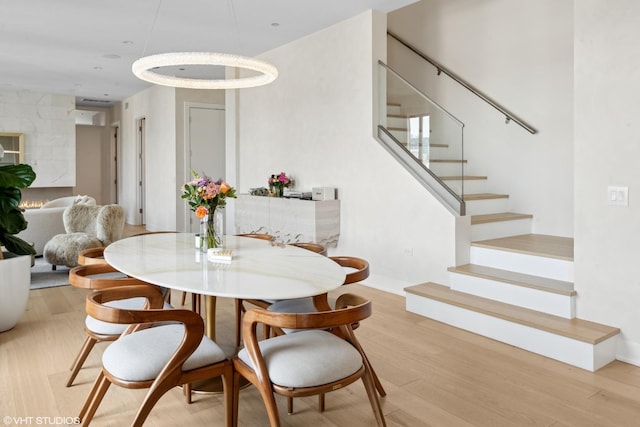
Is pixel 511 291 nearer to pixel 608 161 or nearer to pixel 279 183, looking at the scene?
pixel 608 161

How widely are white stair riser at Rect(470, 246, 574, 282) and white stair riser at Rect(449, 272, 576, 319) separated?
1.11 feet

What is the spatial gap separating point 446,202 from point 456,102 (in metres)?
1.77

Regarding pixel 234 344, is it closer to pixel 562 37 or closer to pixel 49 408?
pixel 49 408

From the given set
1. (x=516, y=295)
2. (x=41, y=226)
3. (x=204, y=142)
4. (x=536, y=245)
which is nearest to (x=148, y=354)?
(x=516, y=295)

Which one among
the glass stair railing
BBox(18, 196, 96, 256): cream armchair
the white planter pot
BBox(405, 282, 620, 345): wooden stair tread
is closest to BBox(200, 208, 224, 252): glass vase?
the white planter pot

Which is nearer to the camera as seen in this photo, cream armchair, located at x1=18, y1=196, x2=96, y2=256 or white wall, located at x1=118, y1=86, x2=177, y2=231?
cream armchair, located at x1=18, y1=196, x2=96, y2=256

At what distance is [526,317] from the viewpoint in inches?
130

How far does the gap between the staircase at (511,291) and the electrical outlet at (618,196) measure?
0.65 m

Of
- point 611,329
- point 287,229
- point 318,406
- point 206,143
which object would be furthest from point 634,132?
point 206,143

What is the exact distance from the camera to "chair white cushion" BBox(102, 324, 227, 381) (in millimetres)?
1848

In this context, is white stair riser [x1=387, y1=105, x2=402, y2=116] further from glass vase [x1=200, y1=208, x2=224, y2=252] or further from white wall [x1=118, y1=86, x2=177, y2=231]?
white wall [x1=118, y1=86, x2=177, y2=231]

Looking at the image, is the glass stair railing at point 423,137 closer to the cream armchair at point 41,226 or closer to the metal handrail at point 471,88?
the metal handrail at point 471,88

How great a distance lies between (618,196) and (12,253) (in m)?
4.34

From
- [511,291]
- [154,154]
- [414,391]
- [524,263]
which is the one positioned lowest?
[414,391]
